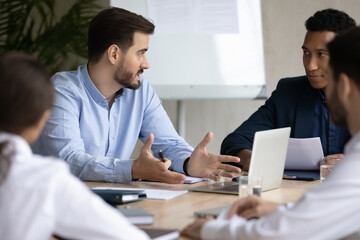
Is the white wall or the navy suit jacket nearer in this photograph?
the navy suit jacket

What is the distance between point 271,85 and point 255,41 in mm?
733

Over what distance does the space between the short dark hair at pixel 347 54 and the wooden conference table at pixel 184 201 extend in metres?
0.61

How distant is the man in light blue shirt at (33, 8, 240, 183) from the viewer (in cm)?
279

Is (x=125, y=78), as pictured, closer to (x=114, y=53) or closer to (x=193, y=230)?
(x=114, y=53)

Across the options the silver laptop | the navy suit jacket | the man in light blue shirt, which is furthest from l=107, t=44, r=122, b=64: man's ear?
the silver laptop

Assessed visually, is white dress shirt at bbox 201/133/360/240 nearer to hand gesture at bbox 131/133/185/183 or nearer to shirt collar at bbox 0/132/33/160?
shirt collar at bbox 0/132/33/160

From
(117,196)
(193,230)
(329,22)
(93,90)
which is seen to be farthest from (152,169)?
(329,22)

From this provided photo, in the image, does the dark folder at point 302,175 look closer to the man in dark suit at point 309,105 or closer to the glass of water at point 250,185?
the man in dark suit at point 309,105

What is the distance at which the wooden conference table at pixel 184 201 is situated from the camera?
1.87m

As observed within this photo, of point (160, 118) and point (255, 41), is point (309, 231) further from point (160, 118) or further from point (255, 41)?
point (255, 41)

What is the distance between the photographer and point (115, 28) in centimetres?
315

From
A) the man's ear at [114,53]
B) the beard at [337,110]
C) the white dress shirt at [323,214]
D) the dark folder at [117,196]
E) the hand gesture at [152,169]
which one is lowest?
the hand gesture at [152,169]

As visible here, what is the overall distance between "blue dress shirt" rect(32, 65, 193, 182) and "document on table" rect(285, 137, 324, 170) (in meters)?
0.47

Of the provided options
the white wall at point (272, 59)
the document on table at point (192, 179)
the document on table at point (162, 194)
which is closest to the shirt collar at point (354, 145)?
the document on table at point (162, 194)
